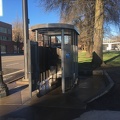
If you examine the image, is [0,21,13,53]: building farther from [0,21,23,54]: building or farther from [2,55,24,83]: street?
[2,55,24,83]: street

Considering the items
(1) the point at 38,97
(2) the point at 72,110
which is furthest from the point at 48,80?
(2) the point at 72,110

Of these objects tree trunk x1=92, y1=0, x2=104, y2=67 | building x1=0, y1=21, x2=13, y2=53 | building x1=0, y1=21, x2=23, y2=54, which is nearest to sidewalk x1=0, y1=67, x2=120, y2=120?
tree trunk x1=92, y1=0, x2=104, y2=67

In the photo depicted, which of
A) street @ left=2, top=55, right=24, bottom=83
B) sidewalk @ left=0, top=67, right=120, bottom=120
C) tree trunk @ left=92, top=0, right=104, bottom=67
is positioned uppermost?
tree trunk @ left=92, top=0, right=104, bottom=67

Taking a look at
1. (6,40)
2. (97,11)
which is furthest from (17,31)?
(97,11)

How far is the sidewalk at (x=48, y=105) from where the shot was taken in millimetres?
6656

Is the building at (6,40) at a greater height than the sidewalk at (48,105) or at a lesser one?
greater

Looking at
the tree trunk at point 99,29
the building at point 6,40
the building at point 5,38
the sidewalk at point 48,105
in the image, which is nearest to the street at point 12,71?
the sidewalk at point 48,105

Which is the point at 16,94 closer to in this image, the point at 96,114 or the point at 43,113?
the point at 43,113

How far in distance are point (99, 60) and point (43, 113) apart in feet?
44.1

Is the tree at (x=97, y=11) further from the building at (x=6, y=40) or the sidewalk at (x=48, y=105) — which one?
the building at (x=6, y=40)

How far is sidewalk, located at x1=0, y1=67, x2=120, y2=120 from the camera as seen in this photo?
21.8 feet

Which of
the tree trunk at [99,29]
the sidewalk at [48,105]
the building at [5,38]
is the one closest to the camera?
the sidewalk at [48,105]

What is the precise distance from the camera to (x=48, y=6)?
2156 centimetres

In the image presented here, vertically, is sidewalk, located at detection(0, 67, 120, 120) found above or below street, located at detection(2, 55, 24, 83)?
below
